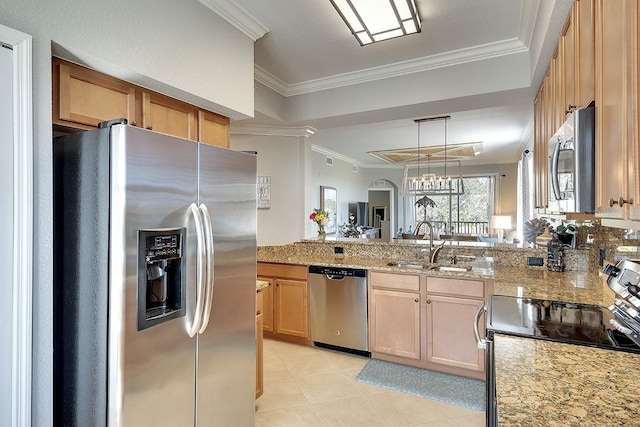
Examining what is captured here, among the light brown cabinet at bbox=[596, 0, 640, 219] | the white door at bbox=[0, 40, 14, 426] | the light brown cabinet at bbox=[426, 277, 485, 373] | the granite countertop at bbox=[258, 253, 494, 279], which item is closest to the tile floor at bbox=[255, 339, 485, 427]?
the light brown cabinet at bbox=[426, 277, 485, 373]

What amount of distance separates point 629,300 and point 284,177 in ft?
11.2

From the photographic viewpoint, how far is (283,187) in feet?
13.8

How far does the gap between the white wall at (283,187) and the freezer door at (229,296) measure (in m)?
2.20

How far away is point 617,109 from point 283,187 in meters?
3.41

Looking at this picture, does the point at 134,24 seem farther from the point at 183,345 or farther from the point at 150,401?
the point at 150,401

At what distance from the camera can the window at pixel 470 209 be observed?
8.92 meters

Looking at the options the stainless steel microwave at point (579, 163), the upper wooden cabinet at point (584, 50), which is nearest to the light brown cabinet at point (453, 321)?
the stainless steel microwave at point (579, 163)

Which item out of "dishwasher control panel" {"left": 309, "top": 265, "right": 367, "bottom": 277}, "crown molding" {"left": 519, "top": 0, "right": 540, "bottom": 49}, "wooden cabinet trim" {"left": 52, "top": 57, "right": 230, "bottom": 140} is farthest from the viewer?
"dishwasher control panel" {"left": 309, "top": 265, "right": 367, "bottom": 277}

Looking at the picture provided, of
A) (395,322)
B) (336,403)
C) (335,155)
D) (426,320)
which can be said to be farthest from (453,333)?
(335,155)

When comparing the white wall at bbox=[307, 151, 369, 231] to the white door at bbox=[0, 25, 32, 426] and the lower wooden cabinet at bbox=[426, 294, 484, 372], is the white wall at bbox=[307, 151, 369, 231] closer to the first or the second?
the lower wooden cabinet at bbox=[426, 294, 484, 372]

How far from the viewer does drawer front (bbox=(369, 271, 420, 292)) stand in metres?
3.04

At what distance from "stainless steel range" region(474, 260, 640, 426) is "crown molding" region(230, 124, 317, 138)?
114 inches

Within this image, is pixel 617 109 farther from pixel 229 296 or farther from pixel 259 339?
pixel 259 339

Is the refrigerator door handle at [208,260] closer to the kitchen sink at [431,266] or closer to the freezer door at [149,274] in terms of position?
the freezer door at [149,274]
